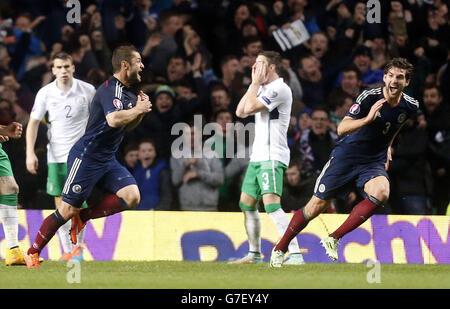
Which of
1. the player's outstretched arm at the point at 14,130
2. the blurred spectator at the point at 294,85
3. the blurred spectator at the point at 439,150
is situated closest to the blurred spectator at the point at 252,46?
the blurred spectator at the point at 294,85

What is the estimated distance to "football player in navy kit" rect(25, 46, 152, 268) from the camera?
909cm

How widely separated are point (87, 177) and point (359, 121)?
2.48 m

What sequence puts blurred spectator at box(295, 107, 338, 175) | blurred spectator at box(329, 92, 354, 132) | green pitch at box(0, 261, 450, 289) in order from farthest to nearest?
blurred spectator at box(329, 92, 354, 132), blurred spectator at box(295, 107, 338, 175), green pitch at box(0, 261, 450, 289)

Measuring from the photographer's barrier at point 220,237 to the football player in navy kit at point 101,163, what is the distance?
154cm

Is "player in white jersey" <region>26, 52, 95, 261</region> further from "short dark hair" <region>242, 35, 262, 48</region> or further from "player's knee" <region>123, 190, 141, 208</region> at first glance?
"short dark hair" <region>242, 35, 262, 48</region>

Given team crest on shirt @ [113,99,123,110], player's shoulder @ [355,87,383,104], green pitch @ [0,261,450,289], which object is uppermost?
player's shoulder @ [355,87,383,104]

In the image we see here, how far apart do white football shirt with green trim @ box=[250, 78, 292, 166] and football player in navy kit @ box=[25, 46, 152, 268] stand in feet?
4.40

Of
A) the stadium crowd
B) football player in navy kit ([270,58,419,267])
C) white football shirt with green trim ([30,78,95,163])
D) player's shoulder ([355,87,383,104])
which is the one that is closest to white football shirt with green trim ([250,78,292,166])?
football player in navy kit ([270,58,419,267])

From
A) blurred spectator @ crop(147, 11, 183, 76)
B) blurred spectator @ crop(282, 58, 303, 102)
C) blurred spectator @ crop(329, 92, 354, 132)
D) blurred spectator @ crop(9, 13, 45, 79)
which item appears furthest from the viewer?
blurred spectator @ crop(9, 13, 45, 79)

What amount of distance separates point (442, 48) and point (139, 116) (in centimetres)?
614

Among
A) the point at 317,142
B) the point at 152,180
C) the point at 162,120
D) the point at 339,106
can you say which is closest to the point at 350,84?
the point at 339,106

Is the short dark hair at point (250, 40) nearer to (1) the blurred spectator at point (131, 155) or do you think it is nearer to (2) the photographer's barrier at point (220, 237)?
(1) the blurred spectator at point (131, 155)

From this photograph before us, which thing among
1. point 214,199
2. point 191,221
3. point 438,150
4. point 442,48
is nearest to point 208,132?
point 214,199

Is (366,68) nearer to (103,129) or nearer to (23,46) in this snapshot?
(23,46)
